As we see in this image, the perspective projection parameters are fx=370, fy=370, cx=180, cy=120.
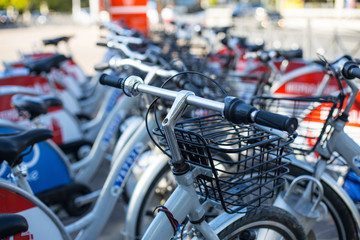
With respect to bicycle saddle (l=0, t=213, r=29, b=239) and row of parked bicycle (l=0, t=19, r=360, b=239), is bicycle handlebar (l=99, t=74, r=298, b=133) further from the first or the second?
bicycle saddle (l=0, t=213, r=29, b=239)

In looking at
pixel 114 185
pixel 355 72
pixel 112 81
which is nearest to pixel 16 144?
pixel 112 81

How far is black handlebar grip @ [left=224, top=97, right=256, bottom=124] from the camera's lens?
3.31ft

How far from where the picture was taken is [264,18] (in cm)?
689

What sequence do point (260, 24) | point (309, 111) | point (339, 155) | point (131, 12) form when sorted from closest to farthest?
point (339, 155)
point (309, 111)
point (131, 12)
point (260, 24)

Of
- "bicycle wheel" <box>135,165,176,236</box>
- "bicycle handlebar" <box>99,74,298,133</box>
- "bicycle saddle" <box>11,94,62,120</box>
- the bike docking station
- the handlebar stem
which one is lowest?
"bicycle wheel" <box>135,165,176,236</box>

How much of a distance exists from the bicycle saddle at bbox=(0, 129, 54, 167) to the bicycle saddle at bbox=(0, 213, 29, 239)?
57 cm

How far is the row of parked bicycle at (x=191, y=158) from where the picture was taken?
1296mm

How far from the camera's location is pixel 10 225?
3.61ft

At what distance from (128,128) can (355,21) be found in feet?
36.9

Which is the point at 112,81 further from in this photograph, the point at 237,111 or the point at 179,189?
the point at 237,111

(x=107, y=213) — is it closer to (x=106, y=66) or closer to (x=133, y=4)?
(x=106, y=66)

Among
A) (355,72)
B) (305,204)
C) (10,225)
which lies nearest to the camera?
(10,225)

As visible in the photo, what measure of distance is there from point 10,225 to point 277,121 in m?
0.83

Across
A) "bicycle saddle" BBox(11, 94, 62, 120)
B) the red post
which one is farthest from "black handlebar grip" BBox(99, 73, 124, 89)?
the red post
